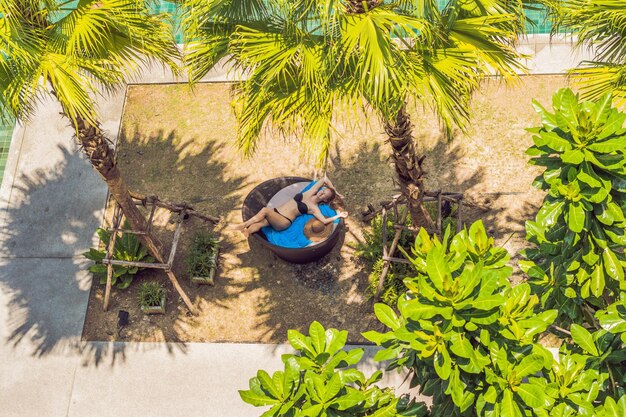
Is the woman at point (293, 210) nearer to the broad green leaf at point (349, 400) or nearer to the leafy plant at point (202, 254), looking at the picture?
the leafy plant at point (202, 254)

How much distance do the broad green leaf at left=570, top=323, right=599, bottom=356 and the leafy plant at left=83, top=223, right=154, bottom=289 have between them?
5.81 meters

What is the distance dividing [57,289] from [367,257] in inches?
164

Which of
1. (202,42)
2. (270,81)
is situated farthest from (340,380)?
(202,42)

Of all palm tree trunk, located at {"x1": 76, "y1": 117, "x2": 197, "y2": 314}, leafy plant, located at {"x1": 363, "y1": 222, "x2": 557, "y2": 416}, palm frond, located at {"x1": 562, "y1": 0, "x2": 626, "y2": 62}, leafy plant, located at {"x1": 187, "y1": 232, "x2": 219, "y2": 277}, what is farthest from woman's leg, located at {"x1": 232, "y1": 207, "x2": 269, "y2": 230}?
leafy plant, located at {"x1": 363, "y1": 222, "x2": 557, "y2": 416}

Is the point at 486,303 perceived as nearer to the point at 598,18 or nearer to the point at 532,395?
the point at 532,395

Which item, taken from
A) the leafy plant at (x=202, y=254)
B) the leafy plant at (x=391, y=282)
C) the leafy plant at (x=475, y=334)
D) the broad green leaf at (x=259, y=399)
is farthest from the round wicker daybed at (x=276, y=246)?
the broad green leaf at (x=259, y=399)

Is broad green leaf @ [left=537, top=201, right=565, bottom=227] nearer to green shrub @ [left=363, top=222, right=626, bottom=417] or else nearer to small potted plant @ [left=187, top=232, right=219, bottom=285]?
green shrub @ [left=363, top=222, right=626, bottom=417]

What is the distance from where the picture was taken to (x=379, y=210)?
8.83m

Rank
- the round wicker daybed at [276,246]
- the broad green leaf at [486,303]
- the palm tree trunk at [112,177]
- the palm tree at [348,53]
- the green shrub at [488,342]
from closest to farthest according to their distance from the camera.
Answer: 1. the broad green leaf at [486,303]
2. the green shrub at [488,342]
3. the palm tree at [348,53]
4. the palm tree trunk at [112,177]
5. the round wicker daybed at [276,246]

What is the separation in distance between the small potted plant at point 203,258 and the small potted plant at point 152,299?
1.49 ft

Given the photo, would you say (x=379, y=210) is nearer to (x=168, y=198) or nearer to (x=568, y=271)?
(x=168, y=198)

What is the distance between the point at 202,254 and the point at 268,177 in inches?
61.1

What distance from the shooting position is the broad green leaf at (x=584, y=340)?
14.9 ft

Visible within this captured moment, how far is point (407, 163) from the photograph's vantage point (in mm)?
6840
